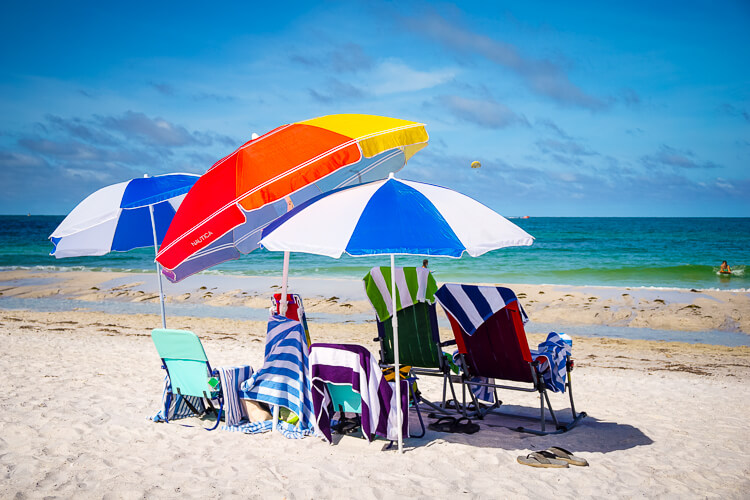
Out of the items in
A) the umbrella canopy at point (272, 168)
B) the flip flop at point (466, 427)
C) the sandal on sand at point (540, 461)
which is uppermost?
the umbrella canopy at point (272, 168)

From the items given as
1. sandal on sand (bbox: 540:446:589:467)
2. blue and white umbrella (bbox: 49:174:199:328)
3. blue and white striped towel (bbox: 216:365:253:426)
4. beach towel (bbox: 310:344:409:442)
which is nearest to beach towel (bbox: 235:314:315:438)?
blue and white striped towel (bbox: 216:365:253:426)

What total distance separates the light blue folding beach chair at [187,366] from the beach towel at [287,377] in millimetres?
389

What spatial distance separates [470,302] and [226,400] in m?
2.22

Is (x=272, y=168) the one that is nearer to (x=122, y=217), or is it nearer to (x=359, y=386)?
(x=359, y=386)

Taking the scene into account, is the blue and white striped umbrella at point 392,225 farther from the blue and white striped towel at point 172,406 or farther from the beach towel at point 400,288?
the blue and white striped towel at point 172,406

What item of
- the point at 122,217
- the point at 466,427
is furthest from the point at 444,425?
A: the point at 122,217

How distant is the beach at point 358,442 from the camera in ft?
12.1

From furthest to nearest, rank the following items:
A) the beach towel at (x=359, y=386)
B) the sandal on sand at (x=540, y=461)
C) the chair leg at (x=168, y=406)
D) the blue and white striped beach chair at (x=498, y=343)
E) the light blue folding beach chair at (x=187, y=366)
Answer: the chair leg at (x=168, y=406) → the blue and white striped beach chair at (x=498, y=343) → the light blue folding beach chair at (x=187, y=366) → the beach towel at (x=359, y=386) → the sandal on sand at (x=540, y=461)

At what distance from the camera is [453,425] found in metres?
5.06

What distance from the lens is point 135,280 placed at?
22.0 m

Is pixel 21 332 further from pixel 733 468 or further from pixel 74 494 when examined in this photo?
pixel 733 468

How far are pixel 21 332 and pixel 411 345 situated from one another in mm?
8201

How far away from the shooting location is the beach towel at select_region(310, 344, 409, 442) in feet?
14.4

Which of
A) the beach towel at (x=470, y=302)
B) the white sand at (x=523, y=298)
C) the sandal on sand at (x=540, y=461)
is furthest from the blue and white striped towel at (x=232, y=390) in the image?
the white sand at (x=523, y=298)
